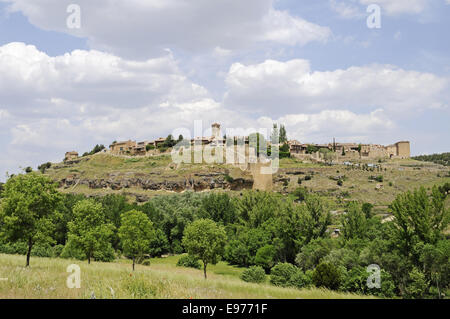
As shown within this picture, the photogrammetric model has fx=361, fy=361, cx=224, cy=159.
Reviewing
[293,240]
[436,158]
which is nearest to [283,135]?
[436,158]

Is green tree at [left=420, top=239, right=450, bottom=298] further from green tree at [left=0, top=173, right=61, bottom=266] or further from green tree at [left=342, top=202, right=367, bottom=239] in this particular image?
green tree at [left=0, top=173, right=61, bottom=266]

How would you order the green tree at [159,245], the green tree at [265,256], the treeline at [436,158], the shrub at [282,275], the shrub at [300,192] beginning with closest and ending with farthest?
the shrub at [282,275], the green tree at [265,256], the green tree at [159,245], the shrub at [300,192], the treeline at [436,158]

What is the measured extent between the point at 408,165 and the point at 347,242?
8787 centimetres

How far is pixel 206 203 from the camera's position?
58750mm

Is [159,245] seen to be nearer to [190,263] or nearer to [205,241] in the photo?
[190,263]

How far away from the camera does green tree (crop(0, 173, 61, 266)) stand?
16312 millimetres

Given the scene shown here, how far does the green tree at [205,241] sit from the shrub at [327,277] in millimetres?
7925

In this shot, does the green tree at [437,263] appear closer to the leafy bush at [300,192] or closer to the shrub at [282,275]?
the shrub at [282,275]

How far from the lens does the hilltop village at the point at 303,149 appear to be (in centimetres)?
11500

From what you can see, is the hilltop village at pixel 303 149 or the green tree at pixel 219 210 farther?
the hilltop village at pixel 303 149

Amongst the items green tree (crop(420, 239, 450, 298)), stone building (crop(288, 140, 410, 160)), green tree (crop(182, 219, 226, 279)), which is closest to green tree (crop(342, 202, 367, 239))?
green tree (crop(420, 239, 450, 298))

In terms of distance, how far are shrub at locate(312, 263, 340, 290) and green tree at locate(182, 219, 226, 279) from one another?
7.92 m

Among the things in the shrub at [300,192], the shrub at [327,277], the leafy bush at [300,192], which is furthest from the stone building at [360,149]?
the shrub at [327,277]
